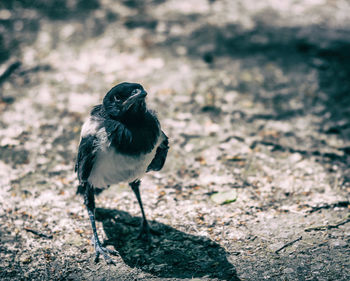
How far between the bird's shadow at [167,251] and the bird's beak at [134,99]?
1.23 meters

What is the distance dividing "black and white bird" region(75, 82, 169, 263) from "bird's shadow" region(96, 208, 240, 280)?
252 millimetres

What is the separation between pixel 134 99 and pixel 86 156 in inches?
24.5

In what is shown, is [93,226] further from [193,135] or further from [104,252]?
[193,135]

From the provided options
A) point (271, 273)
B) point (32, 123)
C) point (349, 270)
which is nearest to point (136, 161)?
point (271, 273)

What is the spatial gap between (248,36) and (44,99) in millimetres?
3356

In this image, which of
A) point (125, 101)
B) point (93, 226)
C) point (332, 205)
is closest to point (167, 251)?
point (93, 226)

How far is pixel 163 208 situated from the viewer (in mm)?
3840

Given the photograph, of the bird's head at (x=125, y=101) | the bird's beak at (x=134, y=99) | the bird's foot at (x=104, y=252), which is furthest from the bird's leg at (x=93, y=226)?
the bird's beak at (x=134, y=99)

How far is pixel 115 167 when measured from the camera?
3.04 meters

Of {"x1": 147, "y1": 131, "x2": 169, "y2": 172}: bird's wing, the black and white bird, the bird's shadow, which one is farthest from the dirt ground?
{"x1": 147, "y1": 131, "x2": 169, "y2": 172}: bird's wing

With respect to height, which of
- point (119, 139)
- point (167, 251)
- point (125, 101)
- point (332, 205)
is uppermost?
point (125, 101)

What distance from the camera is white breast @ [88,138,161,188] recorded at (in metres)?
3.00

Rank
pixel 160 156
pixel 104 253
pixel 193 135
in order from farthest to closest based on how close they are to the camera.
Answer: pixel 193 135 → pixel 160 156 → pixel 104 253

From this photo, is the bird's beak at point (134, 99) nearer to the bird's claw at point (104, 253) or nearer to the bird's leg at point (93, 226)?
the bird's leg at point (93, 226)
